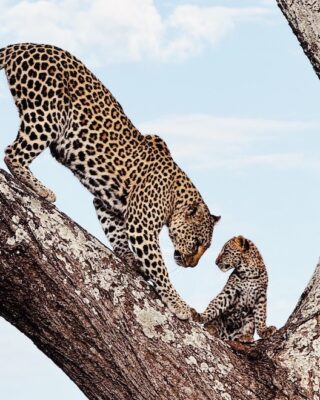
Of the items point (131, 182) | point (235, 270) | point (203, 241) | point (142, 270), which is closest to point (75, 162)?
point (131, 182)

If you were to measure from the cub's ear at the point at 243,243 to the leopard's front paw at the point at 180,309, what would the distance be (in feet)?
6.89

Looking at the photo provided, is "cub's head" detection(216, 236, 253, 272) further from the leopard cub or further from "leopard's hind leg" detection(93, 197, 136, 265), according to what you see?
"leopard's hind leg" detection(93, 197, 136, 265)

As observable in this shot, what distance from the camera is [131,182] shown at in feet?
21.6

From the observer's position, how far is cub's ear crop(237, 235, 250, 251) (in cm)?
800

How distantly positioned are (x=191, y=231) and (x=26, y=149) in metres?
1.89

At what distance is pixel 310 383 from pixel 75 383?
1.50m

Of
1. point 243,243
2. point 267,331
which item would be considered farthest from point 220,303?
point 243,243

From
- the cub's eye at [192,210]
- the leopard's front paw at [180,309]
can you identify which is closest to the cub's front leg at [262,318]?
the cub's eye at [192,210]

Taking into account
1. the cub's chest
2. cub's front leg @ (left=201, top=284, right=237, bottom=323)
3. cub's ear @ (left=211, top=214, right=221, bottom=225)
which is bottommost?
cub's front leg @ (left=201, top=284, right=237, bottom=323)

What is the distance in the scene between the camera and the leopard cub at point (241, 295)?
25.3ft

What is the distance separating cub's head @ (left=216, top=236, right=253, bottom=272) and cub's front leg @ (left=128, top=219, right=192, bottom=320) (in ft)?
5.48

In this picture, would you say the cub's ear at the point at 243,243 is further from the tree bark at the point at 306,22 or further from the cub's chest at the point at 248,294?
the tree bark at the point at 306,22

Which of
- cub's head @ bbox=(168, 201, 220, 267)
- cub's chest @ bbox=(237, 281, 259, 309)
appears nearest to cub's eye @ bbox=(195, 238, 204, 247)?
cub's head @ bbox=(168, 201, 220, 267)

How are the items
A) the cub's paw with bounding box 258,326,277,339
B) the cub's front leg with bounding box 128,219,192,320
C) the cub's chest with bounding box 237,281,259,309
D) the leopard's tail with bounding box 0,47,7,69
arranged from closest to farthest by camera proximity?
the cub's front leg with bounding box 128,219,192,320, the leopard's tail with bounding box 0,47,7,69, the cub's paw with bounding box 258,326,277,339, the cub's chest with bounding box 237,281,259,309
